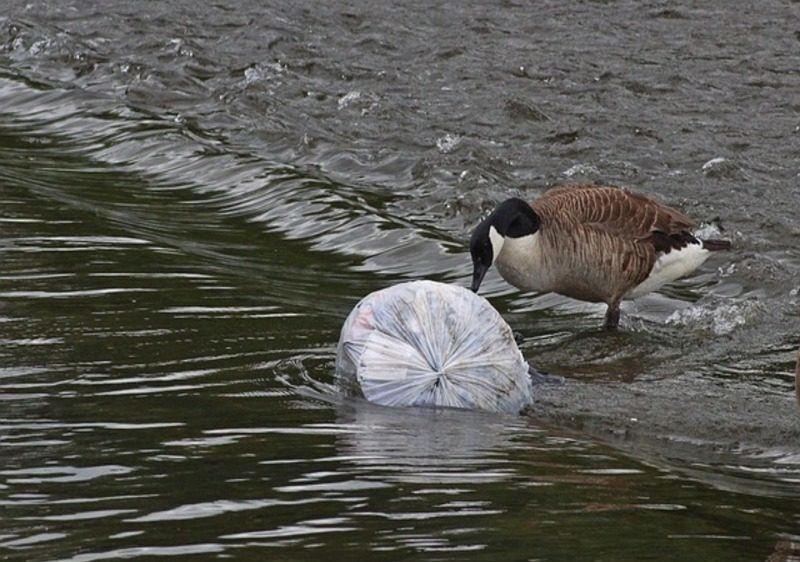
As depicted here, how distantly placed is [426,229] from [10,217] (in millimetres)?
2781

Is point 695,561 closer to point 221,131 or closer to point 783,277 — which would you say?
point 783,277

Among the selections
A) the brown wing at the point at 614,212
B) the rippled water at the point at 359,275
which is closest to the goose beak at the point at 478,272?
the rippled water at the point at 359,275

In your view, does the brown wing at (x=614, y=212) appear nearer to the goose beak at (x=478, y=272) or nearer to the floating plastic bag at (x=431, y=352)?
the goose beak at (x=478, y=272)

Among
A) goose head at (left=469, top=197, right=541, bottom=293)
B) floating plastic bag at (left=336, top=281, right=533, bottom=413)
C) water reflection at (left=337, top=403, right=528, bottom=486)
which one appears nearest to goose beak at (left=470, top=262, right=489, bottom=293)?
goose head at (left=469, top=197, right=541, bottom=293)

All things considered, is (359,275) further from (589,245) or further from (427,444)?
(427,444)

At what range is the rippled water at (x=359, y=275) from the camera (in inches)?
253

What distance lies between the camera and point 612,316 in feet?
36.7

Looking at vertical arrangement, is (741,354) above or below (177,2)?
below

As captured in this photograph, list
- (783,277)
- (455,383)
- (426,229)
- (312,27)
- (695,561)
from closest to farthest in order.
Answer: (695,561) → (455,383) → (783,277) → (426,229) → (312,27)

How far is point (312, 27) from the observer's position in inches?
807

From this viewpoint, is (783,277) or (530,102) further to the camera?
(530,102)

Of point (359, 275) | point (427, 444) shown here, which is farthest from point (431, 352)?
point (359, 275)

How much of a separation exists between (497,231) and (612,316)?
2.94 ft

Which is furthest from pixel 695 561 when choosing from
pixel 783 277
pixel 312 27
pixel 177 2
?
pixel 177 2
